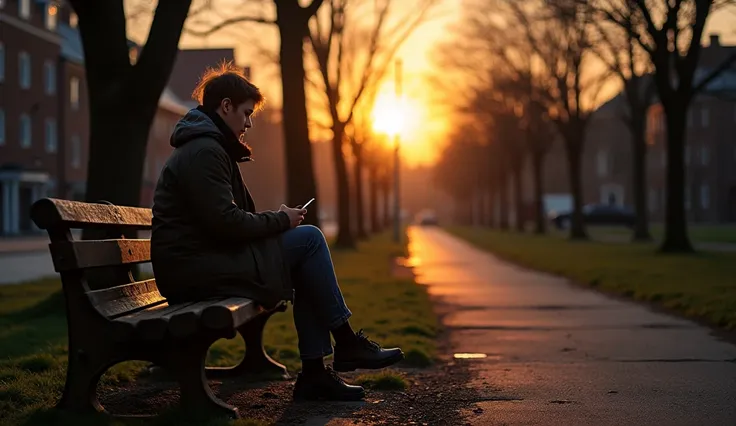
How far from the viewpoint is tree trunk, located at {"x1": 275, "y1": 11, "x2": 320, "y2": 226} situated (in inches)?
820

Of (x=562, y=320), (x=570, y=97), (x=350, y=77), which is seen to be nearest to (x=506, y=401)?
(x=562, y=320)

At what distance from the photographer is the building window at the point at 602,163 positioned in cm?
11519

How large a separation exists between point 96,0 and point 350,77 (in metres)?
28.7

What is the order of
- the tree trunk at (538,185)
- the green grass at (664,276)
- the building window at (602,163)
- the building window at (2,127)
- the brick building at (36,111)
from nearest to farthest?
the green grass at (664,276)
the building window at (2,127)
the brick building at (36,111)
the tree trunk at (538,185)
the building window at (602,163)

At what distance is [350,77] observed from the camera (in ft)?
130

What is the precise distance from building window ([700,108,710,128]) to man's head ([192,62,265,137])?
8911 cm

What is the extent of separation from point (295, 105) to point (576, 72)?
71.2ft

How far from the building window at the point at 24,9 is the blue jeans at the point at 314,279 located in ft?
171

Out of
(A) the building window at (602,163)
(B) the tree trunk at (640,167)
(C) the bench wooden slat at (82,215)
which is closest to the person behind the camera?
(C) the bench wooden slat at (82,215)

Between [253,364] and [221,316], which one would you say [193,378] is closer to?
[221,316]

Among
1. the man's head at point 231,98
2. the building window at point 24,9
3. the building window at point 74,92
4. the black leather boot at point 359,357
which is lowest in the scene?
the black leather boot at point 359,357

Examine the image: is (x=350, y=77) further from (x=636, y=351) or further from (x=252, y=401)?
(x=252, y=401)

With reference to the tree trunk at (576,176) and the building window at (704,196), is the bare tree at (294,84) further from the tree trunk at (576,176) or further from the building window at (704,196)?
the building window at (704,196)

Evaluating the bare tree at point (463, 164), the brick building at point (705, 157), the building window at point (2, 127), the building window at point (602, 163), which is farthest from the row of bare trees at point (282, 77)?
the building window at point (602, 163)
